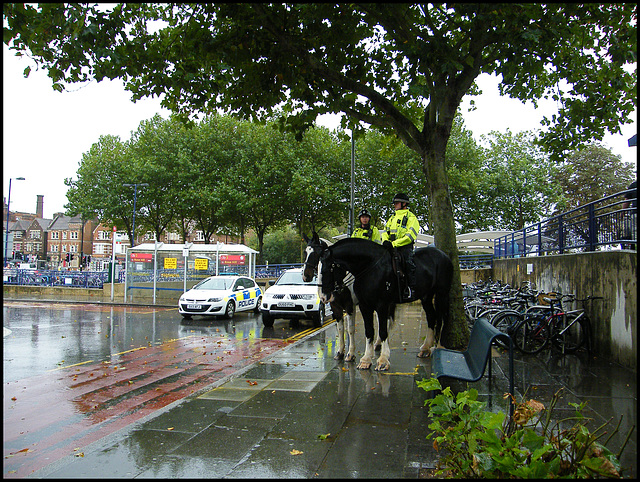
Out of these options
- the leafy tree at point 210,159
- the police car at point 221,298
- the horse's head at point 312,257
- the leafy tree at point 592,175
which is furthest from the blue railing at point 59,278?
the leafy tree at point 592,175

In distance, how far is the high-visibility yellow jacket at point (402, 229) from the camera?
7.44 metres

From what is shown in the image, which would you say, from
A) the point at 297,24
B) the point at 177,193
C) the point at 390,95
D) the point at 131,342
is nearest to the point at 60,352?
the point at 131,342

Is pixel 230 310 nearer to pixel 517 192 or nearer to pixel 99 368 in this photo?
pixel 99 368

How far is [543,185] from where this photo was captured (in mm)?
35281

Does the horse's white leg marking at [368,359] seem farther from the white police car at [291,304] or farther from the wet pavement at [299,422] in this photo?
the white police car at [291,304]

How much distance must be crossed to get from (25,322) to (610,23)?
666 inches

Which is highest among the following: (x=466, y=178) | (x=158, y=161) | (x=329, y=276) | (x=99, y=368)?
(x=158, y=161)

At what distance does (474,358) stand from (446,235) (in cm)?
374

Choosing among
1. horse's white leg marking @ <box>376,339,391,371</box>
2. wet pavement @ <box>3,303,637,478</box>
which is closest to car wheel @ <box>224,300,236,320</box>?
wet pavement @ <box>3,303,637,478</box>

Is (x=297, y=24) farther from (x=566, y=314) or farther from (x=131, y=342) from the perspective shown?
(x=131, y=342)

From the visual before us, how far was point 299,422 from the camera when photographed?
4.76 meters

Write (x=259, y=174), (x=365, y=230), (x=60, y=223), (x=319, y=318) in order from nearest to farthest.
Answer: (x=365, y=230) < (x=319, y=318) < (x=259, y=174) < (x=60, y=223)

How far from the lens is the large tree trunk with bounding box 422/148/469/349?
8.45 m

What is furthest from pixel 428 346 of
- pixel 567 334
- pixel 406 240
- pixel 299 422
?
pixel 299 422
